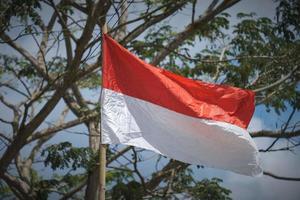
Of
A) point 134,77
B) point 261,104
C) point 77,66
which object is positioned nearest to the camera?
point 134,77

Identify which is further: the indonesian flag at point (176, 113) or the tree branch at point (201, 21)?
the tree branch at point (201, 21)

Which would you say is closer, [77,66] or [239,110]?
[239,110]

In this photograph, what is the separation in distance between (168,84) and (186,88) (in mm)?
275

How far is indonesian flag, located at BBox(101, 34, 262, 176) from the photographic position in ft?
16.5

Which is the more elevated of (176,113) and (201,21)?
(201,21)

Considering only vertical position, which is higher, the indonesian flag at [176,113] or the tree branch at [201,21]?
the tree branch at [201,21]

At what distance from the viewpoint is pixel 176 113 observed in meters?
5.39

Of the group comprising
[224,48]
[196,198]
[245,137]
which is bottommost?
[196,198]

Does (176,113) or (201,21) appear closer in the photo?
(176,113)

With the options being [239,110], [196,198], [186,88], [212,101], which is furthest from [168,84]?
[196,198]

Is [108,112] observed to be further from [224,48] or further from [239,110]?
[224,48]

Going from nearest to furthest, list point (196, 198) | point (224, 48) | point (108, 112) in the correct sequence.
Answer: point (108, 112)
point (196, 198)
point (224, 48)

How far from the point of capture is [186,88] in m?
5.50

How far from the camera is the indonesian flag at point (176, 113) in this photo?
503cm
